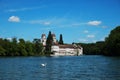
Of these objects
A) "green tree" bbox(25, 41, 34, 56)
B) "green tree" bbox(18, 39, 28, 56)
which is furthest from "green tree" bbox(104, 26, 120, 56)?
"green tree" bbox(25, 41, 34, 56)

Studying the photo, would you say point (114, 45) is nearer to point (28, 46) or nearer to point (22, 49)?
point (22, 49)

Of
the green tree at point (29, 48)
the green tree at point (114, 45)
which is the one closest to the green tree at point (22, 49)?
the green tree at point (29, 48)

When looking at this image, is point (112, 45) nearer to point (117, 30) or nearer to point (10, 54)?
point (117, 30)

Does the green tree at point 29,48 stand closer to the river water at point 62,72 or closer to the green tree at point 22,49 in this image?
the green tree at point 22,49

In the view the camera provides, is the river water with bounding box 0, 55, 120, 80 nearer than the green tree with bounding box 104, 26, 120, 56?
Yes

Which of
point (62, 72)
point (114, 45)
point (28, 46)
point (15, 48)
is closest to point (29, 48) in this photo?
point (28, 46)

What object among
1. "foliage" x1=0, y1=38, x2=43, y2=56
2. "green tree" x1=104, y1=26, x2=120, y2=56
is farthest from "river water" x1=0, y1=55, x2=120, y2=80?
"foliage" x1=0, y1=38, x2=43, y2=56

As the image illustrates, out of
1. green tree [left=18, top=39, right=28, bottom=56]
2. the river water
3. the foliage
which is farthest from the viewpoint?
green tree [left=18, top=39, right=28, bottom=56]

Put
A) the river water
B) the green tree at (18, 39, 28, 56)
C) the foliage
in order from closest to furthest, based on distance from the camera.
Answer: the river water < the foliage < the green tree at (18, 39, 28, 56)

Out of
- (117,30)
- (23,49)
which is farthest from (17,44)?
(117,30)

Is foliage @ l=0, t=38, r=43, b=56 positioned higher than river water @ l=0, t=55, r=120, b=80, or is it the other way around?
foliage @ l=0, t=38, r=43, b=56

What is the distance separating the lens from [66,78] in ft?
127

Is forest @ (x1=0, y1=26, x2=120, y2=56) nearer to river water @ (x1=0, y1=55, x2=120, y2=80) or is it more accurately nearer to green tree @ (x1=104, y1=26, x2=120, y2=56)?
green tree @ (x1=104, y1=26, x2=120, y2=56)

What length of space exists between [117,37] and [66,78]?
96688 mm
